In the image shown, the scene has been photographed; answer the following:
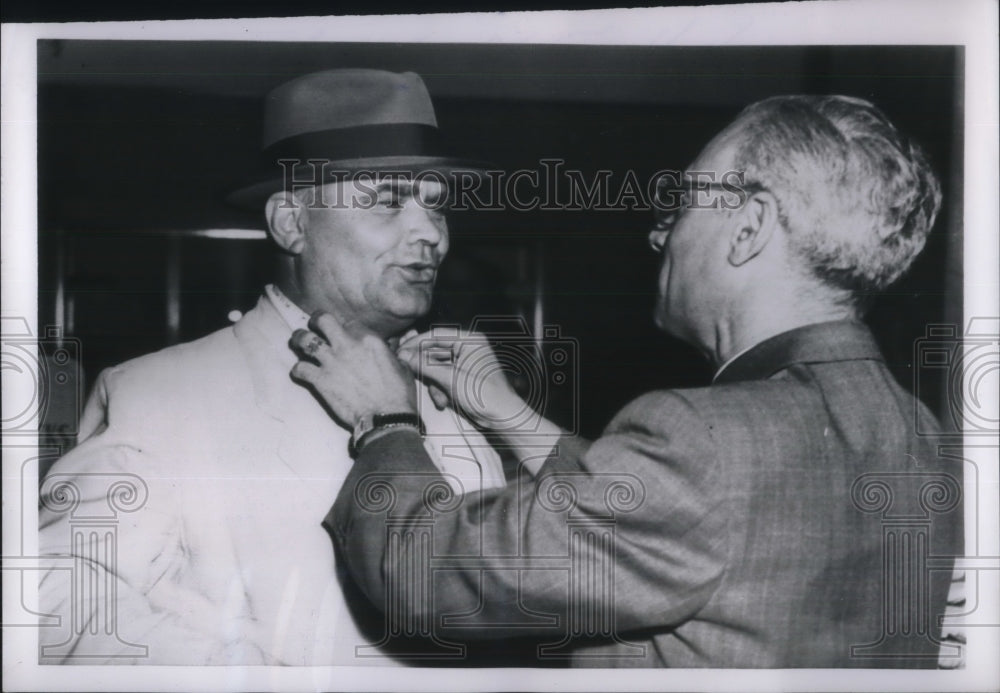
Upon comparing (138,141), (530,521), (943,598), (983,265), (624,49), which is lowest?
(943,598)

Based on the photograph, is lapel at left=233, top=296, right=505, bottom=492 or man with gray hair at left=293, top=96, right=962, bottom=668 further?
lapel at left=233, top=296, right=505, bottom=492

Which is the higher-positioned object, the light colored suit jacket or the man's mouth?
the man's mouth

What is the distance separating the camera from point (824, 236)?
2848 mm

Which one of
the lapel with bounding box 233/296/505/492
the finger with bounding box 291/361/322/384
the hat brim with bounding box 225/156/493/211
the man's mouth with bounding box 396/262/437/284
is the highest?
the hat brim with bounding box 225/156/493/211

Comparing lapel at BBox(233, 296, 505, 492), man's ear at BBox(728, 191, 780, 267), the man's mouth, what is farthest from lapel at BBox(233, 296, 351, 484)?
man's ear at BBox(728, 191, 780, 267)

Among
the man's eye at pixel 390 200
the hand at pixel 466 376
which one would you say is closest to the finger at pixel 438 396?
the hand at pixel 466 376

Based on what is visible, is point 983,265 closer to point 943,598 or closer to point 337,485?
point 943,598

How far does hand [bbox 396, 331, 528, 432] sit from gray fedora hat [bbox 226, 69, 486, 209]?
50 centimetres

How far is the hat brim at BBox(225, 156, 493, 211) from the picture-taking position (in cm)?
291

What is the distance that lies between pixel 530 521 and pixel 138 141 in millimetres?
1615

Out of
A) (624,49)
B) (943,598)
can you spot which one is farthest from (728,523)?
(624,49)

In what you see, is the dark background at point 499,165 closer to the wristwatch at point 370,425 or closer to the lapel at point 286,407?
the lapel at point 286,407

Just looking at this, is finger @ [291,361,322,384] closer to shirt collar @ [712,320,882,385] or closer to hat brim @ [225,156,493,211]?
hat brim @ [225,156,493,211]

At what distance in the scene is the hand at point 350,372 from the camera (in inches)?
114
